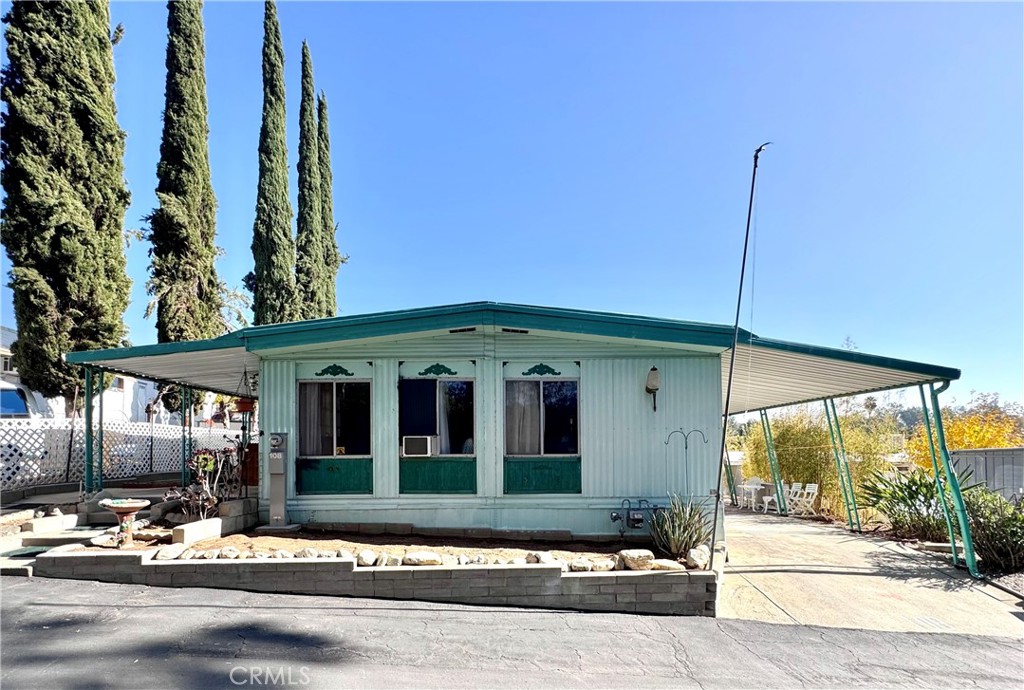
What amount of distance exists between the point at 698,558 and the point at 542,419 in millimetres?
2775

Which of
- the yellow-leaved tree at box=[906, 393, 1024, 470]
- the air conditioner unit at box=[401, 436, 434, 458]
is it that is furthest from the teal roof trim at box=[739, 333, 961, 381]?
the yellow-leaved tree at box=[906, 393, 1024, 470]

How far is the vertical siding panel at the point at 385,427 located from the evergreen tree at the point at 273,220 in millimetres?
12430

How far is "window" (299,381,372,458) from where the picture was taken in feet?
29.5

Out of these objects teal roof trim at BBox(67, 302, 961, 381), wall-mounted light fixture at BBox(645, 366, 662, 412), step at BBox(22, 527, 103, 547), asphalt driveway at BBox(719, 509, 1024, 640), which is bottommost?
asphalt driveway at BBox(719, 509, 1024, 640)

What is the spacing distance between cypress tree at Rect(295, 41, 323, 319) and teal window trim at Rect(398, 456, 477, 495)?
14.2 metres

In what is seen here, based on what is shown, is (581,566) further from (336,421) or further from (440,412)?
(336,421)

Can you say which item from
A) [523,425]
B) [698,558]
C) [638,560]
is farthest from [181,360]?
[698,558]

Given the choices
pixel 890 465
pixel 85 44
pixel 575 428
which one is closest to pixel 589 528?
pixel 575 428

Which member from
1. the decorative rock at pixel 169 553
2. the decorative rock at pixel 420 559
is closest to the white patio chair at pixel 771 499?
the decorative rock at pixel 420 559

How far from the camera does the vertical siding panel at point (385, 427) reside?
8852 mm

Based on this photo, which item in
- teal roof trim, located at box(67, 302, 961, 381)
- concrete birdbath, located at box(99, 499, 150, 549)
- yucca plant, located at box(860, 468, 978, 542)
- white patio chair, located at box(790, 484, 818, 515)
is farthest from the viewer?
white patio chair, located at box(790, 484, 818, 515)

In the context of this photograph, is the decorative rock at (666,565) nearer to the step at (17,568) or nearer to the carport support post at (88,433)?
the step at (17,568)

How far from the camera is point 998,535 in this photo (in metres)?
8.23

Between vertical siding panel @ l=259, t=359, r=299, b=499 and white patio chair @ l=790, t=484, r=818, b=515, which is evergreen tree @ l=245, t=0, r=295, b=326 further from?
white patio chair @ l=790, t=484, r=818, b=515
